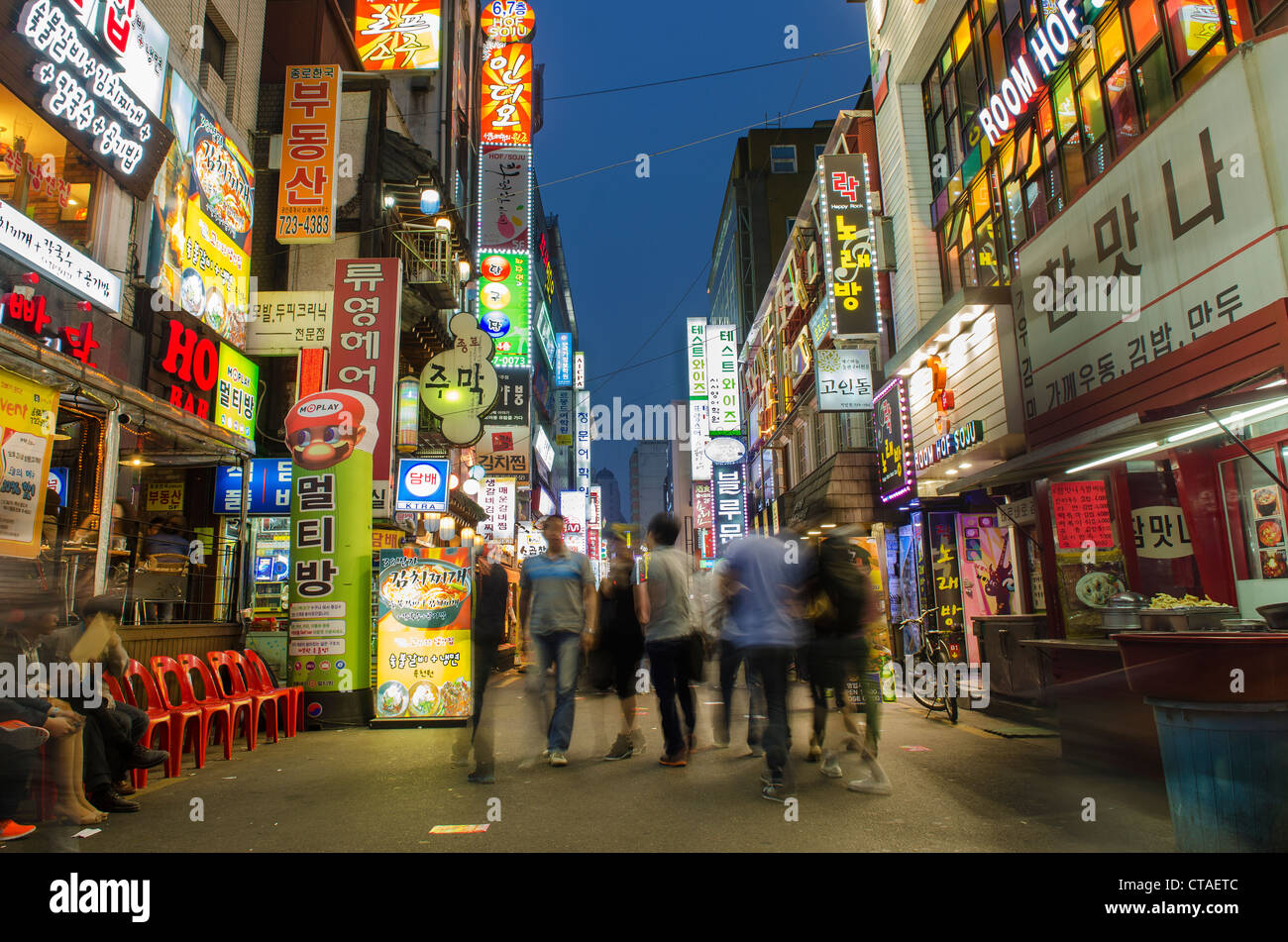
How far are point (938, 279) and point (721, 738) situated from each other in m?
11.3


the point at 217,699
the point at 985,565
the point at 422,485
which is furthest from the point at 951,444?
the point at 217,699

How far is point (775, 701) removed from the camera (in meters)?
5.47

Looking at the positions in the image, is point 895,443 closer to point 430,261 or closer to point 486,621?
point 486,621

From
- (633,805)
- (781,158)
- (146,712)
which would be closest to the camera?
(633,805)

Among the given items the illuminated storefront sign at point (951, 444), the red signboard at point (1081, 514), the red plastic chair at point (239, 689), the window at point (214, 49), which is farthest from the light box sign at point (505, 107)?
the red signboard at point (1081, 514)

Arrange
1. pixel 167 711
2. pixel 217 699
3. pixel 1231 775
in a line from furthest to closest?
pixel 217 699
pixel 167 711
pixel 1231 775

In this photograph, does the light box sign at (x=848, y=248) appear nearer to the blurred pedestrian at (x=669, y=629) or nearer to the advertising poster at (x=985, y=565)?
the advertising poster at (x=985, y=565)

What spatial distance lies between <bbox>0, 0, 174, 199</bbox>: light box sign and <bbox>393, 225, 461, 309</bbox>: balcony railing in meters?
8.86

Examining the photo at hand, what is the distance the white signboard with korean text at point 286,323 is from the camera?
13.5 m

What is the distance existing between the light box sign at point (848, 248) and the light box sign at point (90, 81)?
474 inches

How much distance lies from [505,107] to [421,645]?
2165cm

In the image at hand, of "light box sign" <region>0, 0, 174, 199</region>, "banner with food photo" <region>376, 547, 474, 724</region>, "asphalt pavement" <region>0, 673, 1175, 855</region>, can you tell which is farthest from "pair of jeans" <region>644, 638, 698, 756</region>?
"light box sign" <region>0, 0, 174, 199</region>

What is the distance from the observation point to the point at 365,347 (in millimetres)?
13297

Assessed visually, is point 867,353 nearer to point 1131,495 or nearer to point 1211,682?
point 1131,495
